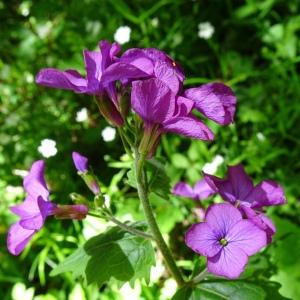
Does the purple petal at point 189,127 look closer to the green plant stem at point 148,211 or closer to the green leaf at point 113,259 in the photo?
the green plant stem at point 148,211

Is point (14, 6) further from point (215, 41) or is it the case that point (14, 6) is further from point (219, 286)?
point (219, 286)

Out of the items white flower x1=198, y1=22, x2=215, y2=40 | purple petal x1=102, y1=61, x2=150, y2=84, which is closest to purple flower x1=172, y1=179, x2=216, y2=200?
purple petal x1=102, y1=61, x2=150, y2=84

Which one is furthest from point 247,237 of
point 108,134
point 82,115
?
point 82,115

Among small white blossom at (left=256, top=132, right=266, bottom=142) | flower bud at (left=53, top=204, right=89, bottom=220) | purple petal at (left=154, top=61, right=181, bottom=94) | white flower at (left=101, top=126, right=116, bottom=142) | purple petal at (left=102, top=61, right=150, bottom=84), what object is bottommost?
small white blossom at (left=256, top=132, right=266, bottom=142)

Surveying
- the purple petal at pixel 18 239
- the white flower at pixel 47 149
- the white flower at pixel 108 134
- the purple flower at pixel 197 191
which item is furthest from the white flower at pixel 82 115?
the purple petal at pixel 18 239

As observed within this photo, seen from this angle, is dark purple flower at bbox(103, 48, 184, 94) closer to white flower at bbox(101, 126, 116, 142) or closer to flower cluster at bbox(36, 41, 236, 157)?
flower cluster at bbox(36, 41, 236, 157)

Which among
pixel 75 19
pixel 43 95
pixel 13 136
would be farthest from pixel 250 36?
pixel 13 136

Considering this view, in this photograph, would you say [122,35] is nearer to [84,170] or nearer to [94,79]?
[84,170]
